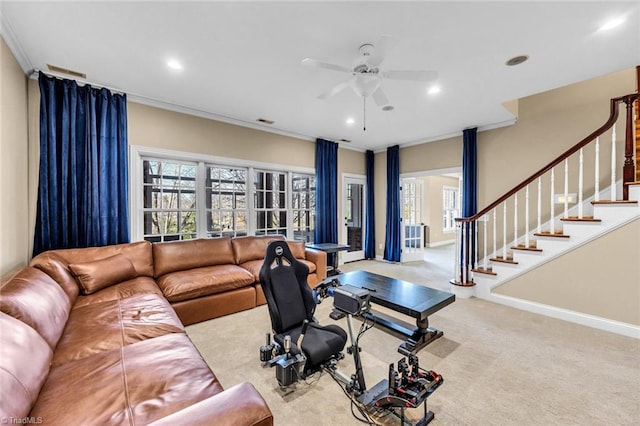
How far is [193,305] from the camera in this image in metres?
2.96

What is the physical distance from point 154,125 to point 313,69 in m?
2.47

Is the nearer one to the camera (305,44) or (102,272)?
(305,44)

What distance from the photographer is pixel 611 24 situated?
6.96 ft

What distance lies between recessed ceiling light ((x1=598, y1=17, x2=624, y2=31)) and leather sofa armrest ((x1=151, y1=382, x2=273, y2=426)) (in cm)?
358

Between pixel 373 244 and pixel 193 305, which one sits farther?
pixel 373 244

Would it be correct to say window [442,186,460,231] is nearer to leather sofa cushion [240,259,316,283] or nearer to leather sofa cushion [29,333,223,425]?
leather sofa cushion [240,259,316,283]

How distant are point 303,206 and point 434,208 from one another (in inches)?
226

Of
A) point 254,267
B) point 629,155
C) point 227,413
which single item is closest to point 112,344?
point 227,413

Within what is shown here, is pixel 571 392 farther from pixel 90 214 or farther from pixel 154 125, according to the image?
pixel 154 125

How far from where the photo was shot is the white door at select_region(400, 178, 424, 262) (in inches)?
254

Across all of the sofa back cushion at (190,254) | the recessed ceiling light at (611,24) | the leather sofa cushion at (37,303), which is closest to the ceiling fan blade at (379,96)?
the recessed ceiling light at (611,24)

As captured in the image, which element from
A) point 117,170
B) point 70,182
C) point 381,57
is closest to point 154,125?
point 117,170

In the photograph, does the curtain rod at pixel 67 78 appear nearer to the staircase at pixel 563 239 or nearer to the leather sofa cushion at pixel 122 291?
the leather sofa cushion at pixel 122 291

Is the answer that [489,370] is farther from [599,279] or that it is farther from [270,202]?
[270,202]
